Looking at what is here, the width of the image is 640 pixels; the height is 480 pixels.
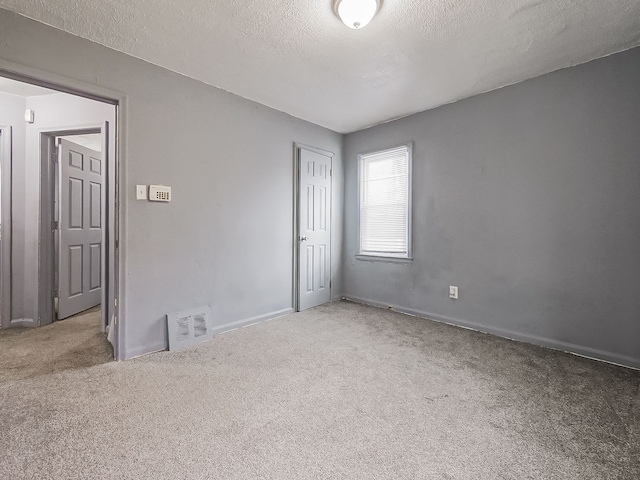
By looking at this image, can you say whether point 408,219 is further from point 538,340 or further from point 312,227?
point 538,340

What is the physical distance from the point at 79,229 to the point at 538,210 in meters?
4.91

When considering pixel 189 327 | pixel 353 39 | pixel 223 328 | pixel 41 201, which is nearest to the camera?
pixel 353 39

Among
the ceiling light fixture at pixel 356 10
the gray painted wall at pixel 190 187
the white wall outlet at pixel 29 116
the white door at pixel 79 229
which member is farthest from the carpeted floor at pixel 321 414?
the ceiling light fixture at pixel 356 10

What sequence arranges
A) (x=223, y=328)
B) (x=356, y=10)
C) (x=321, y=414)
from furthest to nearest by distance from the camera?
(x=223, y=328), (x=356, y=10), (x=321, y=414)

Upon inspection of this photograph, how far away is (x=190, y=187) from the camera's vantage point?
2674 millimetres

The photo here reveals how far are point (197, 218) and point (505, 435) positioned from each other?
272 centimetres

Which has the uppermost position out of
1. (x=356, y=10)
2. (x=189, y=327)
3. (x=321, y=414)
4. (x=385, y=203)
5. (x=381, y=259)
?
(x=356, y=10)

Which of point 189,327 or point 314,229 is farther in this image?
point 314,229

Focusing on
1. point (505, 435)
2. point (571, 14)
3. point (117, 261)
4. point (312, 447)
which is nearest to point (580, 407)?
point (505, 435)

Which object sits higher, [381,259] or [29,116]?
[29,116]

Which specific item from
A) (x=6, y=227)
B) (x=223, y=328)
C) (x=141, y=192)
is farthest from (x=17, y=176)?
(x=223, y=328)

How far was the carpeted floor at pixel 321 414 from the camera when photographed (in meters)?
1.27

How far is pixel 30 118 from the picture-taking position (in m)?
2.97

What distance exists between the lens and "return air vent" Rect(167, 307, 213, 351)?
99.4 inches
